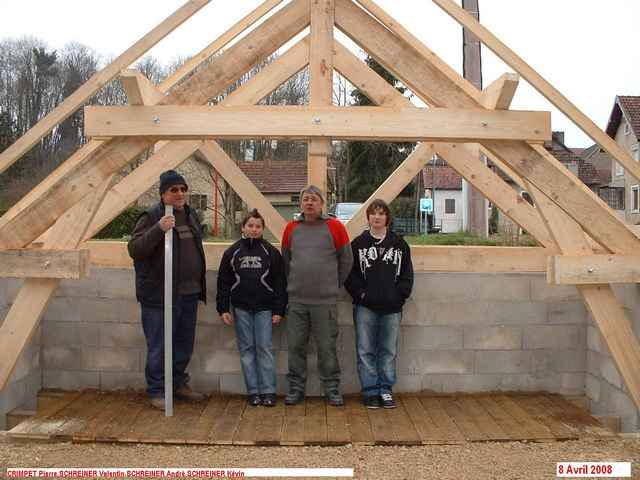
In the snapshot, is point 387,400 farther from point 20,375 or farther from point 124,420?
point 20,375

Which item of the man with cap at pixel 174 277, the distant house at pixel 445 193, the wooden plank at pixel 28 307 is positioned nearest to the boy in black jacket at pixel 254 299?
the man with cap at pixel 174 277

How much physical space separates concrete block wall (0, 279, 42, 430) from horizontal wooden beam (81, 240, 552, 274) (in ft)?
2.08

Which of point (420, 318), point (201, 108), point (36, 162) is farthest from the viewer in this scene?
point (36, 162)

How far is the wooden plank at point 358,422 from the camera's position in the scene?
13.2 ft

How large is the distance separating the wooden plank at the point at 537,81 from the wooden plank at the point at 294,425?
247cm

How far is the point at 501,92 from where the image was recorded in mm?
3615

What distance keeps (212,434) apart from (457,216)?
37491 millimetres

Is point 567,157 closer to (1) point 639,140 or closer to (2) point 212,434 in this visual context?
(1) point 639,140

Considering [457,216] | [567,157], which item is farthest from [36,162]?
[567,157]

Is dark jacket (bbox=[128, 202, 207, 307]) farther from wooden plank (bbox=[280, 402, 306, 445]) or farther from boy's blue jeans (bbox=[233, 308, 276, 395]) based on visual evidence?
wooden plank (bbox=[280, 402, 306, 445])

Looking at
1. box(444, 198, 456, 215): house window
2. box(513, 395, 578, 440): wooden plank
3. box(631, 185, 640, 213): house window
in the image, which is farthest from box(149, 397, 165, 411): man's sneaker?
box(444, 198, 456, 215): house window

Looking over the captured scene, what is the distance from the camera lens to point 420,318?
16.5 ft

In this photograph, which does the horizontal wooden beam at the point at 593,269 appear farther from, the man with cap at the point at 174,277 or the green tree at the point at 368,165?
the green tree at the point at 368,165

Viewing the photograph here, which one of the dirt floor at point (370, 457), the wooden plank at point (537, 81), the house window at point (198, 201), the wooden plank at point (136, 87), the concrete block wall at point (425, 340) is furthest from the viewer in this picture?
the house window at point (198, 201)
